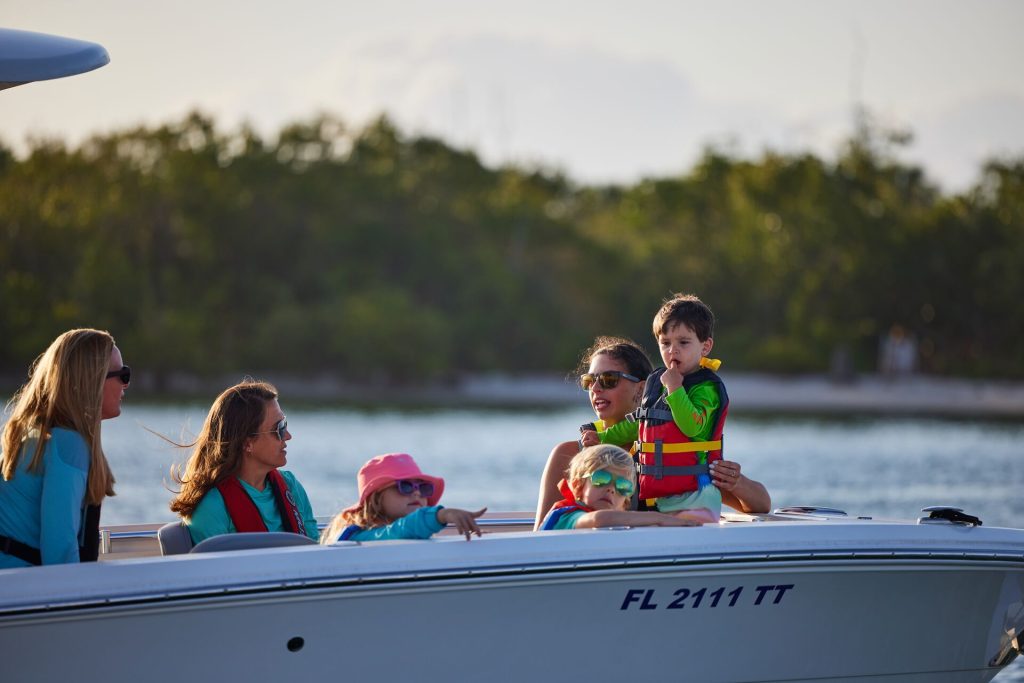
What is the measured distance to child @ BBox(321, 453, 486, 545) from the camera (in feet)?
13.5

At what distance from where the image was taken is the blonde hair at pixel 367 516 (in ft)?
14.0

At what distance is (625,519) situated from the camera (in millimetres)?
4258

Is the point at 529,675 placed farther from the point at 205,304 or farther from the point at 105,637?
the point at 205,304

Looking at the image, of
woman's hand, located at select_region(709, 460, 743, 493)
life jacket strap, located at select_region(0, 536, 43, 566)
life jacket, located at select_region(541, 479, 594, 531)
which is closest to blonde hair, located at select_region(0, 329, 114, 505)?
life jacket strap, located at select_region(0, 536, 43, 566)

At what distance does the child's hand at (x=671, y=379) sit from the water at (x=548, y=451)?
3125mm

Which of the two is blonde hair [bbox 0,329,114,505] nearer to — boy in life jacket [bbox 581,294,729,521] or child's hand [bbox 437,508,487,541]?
child's hand [bbox 437,508,487,541]

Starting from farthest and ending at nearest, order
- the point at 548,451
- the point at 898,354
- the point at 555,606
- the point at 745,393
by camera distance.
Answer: the point at 898,354 → the point at 745,393 → the point at 548,451 → the point at 555,606

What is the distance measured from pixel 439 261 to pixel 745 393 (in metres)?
11.8

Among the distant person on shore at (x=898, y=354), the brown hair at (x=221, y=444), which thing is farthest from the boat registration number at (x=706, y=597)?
the distant person on shore at (x=898, y=354)

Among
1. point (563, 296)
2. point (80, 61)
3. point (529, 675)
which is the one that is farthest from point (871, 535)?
point (563, 296)

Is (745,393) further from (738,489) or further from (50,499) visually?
(50,499)

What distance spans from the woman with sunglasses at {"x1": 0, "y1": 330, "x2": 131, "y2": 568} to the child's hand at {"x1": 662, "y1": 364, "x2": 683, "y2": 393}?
65.0 inches

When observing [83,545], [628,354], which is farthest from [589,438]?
[83,545]

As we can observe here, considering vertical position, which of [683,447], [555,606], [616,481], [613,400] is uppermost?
[613,400]
